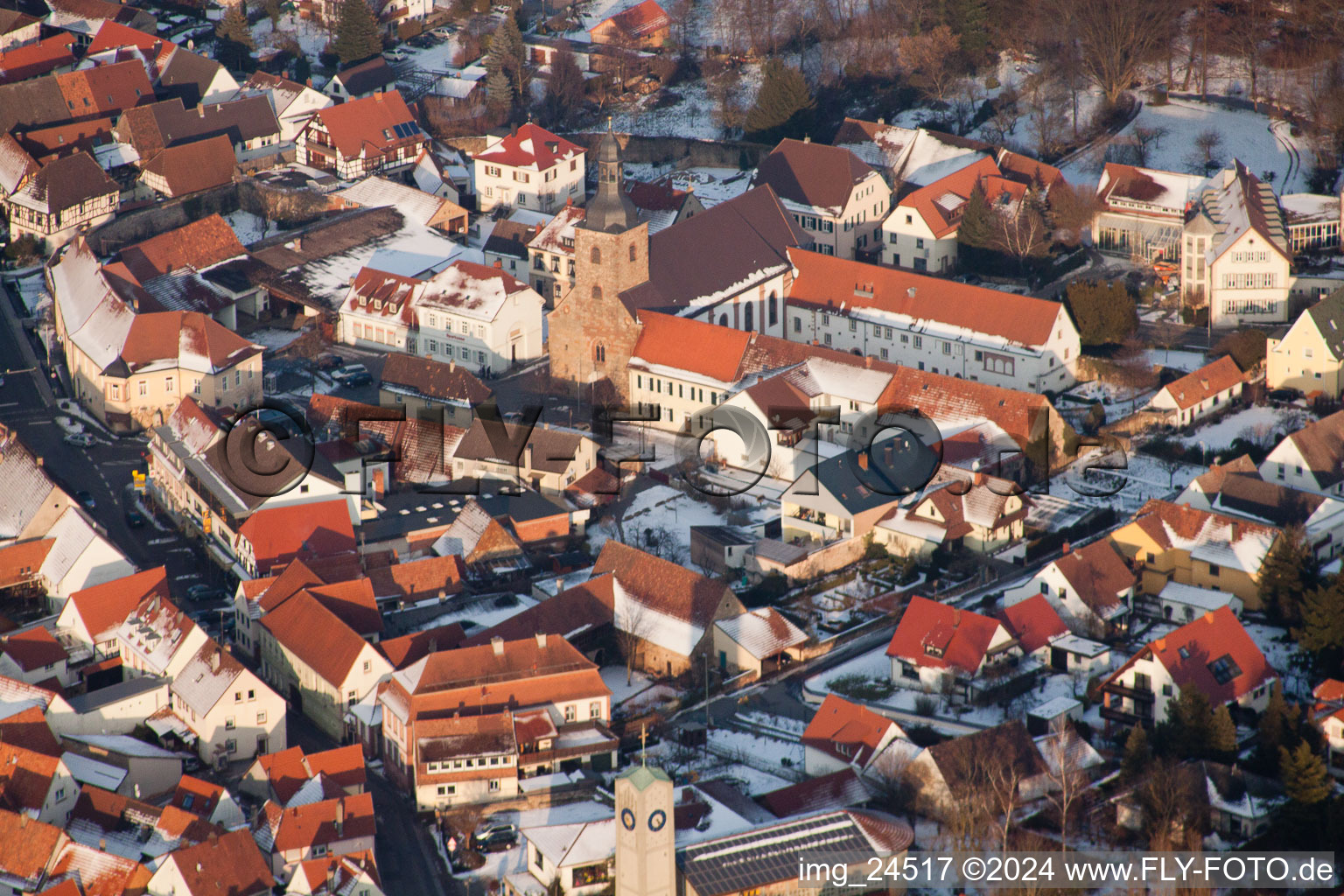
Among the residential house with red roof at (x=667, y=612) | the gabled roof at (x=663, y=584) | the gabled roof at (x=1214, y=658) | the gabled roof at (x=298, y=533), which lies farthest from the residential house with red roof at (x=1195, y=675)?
the gabled roof at (x=298, y=533)

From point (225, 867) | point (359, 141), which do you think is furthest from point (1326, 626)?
point (359, 141)

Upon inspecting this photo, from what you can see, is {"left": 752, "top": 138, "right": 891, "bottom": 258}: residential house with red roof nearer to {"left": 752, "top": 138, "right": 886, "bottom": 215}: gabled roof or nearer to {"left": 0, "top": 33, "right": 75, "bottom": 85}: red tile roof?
{"left": 752, "top": 138, "right": 886, "bottom": 215}: gabled roof

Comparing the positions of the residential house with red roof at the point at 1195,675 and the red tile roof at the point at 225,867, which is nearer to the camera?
the red tile roof at the point at 225,867

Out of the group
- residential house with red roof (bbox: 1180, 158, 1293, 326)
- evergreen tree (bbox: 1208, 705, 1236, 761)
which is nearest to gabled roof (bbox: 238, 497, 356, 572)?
evergreen tree (bbox: 1208, 705, 1236, 761)

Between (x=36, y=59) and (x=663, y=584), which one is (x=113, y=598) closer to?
(x=663, y=584)

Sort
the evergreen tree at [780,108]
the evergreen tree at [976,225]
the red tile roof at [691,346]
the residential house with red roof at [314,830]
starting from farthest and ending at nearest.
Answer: the evergreen tree at [780,108]
the evergreen tree at [976,225]
the red tile roof at [691,346]
the residential house with red roof at [314,830]

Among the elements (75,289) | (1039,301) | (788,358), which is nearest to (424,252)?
(75,289)

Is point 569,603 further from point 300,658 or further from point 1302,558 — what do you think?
point 1302,558

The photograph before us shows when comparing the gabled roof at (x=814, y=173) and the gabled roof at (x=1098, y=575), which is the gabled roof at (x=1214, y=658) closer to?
the gabled roof at (x=1098, y=575)
